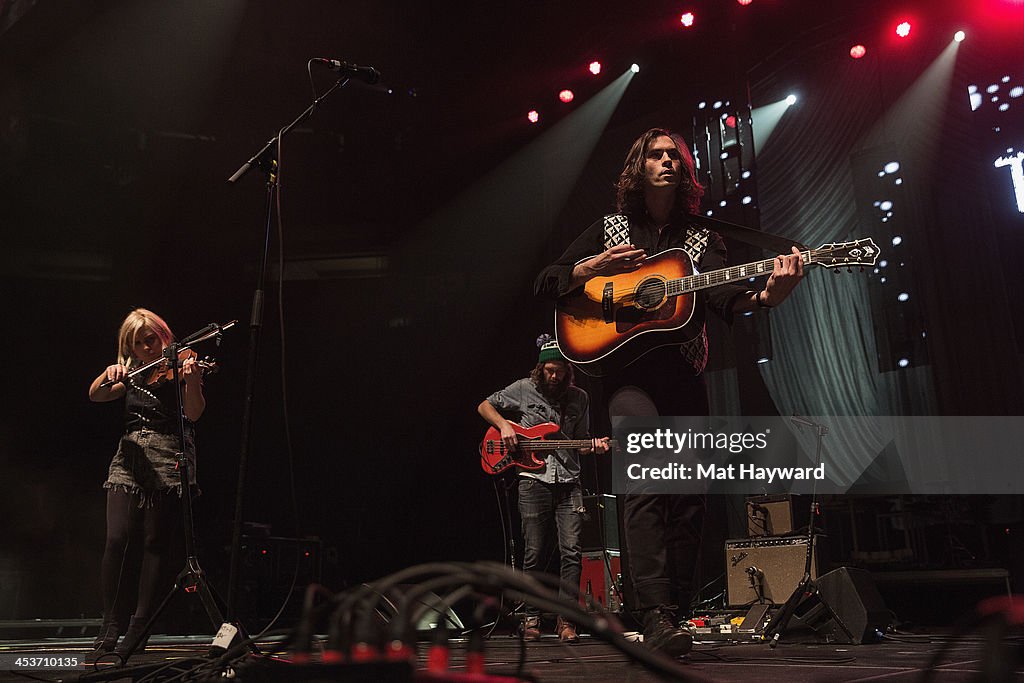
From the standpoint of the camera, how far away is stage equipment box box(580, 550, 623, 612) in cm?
580

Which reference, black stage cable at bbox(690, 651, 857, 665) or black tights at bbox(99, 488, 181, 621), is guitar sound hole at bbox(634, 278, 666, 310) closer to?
black stage cable at bbox(690, 651, 857, 665)

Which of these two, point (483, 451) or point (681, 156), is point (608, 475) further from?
point (681, 156)

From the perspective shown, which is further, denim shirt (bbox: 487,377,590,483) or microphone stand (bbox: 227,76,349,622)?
denim shirt (bbox: 487,377,590,483)

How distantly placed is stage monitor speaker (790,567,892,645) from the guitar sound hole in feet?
7.00

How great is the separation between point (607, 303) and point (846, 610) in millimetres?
2211

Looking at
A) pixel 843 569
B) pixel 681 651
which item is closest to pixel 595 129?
pixel 843 569

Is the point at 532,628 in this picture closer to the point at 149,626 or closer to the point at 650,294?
the point at 149,626

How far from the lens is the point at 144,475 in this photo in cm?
355

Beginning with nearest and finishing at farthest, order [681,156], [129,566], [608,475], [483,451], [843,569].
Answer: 1. [681,156]
2. [129,566]
3. [843,569]
4. [483,451]
5. [608,475]

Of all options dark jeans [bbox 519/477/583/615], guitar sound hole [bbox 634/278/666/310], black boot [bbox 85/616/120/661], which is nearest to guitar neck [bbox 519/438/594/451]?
dark jeans [bbox 519/477/583/615]

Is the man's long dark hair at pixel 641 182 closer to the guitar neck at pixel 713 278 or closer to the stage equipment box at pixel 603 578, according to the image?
the guitar neck at pixel 713 278

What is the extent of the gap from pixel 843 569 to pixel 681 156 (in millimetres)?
2465

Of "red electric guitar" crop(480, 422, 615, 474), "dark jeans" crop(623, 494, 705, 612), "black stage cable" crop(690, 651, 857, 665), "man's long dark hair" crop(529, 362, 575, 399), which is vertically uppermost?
"man's long dark hair" crop(529, 362, 575, 399)

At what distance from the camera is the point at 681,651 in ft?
7.31
